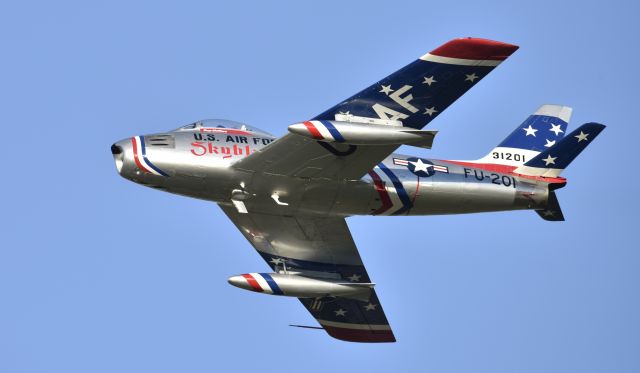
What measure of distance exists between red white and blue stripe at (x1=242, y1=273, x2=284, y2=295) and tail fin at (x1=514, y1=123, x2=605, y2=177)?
8.26m

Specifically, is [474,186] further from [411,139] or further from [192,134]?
[192,134]

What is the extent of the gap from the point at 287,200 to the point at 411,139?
522 centimetres

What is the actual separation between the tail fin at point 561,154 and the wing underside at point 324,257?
6.22 m

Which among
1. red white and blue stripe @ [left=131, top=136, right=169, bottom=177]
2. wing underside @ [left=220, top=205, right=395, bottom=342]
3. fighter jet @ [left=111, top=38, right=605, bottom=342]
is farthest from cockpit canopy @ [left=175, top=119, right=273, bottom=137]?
wing underside @ [left=220, top=205, right=395, bottom=342]

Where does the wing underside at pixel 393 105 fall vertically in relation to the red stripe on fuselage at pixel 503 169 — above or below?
above

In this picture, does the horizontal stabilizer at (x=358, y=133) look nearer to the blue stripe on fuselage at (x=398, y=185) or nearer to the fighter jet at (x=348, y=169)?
the fighter jet at (x=348, y=169)

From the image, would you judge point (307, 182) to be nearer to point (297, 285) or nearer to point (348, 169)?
point (348, 169)

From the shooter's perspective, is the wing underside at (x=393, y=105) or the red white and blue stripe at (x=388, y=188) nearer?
the wing underside at (x=393, y=105)

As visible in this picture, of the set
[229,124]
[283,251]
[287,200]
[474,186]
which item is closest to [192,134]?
[229,124]

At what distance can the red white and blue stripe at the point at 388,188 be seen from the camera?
116ft

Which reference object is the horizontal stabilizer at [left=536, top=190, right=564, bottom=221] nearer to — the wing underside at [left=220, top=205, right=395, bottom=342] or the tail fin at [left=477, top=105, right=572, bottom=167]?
the tail fin at [left=477, top=105, right=572, bottom=167]

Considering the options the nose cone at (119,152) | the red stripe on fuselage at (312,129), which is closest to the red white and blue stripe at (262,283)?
the nose cone at (119,152)

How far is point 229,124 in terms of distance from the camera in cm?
3522

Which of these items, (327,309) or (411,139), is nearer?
(411,139)
